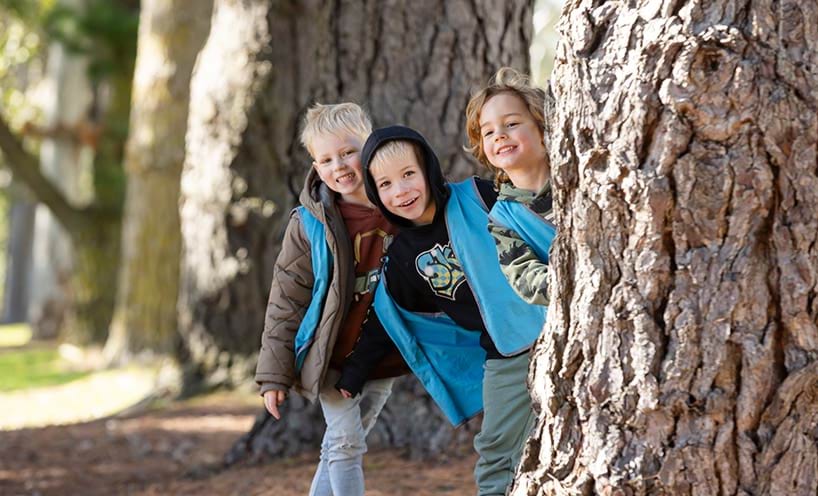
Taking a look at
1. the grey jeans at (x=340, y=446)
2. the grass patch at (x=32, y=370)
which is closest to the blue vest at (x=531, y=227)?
the grey jeans at (x=340, y=446)

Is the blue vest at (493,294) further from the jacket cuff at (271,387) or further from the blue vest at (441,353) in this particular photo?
the jacket cuff at (271,387)

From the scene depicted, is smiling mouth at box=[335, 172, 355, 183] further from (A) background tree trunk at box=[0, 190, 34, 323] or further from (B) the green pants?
(A) background tree trunk at box=[0, 190, 34, 323]

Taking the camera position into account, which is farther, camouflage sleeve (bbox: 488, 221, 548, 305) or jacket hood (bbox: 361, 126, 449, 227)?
jacket hood (bbox: 361, 126, 449, 227)

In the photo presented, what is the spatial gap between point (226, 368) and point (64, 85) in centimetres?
1063

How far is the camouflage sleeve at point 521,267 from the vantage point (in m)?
3.04

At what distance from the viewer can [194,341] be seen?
8516mm

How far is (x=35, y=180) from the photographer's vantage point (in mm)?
13711

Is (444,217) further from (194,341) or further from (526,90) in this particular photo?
(194,341)

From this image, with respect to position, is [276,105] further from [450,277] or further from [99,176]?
[99,176]

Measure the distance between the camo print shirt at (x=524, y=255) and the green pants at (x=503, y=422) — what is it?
Answer: 0.38 meters

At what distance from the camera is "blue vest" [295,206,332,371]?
3881 millimetres

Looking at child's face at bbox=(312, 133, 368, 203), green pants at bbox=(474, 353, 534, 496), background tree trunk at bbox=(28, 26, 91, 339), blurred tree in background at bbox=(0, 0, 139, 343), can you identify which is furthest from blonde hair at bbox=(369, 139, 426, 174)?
background tree trunk at bbox=(28, 26, 91, 339)

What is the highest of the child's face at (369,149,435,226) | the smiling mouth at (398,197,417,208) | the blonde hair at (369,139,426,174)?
the blonde hair at (369,139,426,174)

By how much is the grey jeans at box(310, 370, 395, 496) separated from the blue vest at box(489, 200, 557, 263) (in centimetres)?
115
